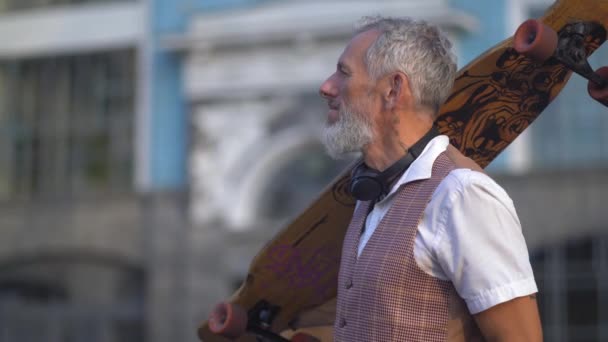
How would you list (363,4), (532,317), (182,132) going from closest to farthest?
(532,317)
(363,4)
(182,132)

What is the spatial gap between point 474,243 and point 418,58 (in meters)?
0.48

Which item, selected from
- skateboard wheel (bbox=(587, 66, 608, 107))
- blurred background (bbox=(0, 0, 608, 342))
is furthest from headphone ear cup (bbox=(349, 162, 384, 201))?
blurred background (bbox=(0, 0, 608, 342))

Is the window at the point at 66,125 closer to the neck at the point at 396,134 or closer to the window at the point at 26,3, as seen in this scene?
the window at the point at 26,3

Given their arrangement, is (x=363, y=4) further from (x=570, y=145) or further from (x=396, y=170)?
(x=396, y=170)

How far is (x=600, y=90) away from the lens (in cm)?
269

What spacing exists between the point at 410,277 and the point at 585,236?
40.6ft

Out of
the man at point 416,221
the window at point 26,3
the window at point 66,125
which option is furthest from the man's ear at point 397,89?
the window at point 26,3

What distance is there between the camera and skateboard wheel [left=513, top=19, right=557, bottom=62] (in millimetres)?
2510

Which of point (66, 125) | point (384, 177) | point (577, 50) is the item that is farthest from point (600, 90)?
point (66, 125)

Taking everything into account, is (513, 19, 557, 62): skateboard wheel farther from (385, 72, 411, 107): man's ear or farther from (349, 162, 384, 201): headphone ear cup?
(349, 162, 384, 201): headphone ear cup

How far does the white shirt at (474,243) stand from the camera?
7.52 feet

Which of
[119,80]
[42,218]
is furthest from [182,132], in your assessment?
[42,218]

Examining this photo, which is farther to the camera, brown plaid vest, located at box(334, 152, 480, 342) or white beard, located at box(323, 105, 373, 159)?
white beard, located at box(323, 105, 373, 159)

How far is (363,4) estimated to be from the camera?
15.4m
